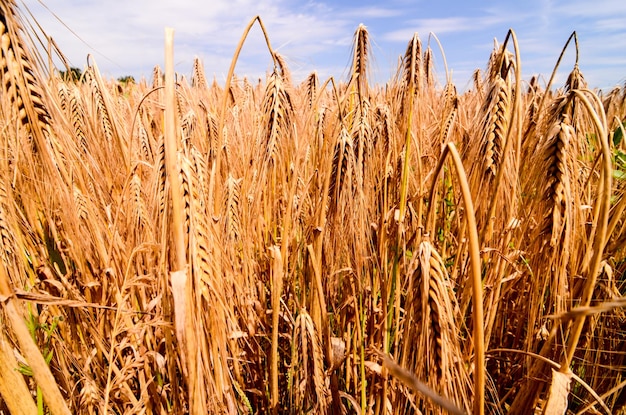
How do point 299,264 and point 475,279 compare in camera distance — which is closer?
point 475,279

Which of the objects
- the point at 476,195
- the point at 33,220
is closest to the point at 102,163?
the point at 33,220

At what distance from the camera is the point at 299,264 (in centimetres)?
189

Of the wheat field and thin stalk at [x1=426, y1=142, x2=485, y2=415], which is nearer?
thin stalk at [x1=426, y1=142, x2=485, y2=415]

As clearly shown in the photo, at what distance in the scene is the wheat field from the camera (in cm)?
79

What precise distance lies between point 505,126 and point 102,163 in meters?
1.49

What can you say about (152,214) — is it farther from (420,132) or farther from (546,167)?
(420,132)

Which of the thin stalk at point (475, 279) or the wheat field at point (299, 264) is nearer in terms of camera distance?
the thin stalk at point (475, 279)

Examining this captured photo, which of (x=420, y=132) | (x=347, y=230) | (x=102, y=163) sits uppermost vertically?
(x=420, y=132)

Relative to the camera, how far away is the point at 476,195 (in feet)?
4.40

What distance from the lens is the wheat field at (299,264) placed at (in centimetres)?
79

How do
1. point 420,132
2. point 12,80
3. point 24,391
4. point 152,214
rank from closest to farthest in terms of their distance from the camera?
point 24,391 < point 12,80 < point 152,214 < point 420,132

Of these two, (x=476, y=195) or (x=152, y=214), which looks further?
(x=476, y=195)

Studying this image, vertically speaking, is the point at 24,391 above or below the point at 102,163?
below

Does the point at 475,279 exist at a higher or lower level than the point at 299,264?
higher
